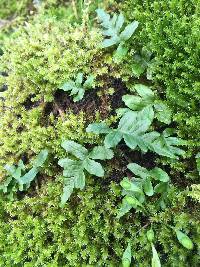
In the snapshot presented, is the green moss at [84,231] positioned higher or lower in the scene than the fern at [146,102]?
lower

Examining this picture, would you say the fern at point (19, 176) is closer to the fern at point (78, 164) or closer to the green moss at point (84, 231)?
the green moss at point (84, 231)

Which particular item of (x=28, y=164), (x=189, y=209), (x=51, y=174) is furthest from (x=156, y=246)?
(x=28, y=164)

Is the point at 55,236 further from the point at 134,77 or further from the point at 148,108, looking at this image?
the point at 134,77

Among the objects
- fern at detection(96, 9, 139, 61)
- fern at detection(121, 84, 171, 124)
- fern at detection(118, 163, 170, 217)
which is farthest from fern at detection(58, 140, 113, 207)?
fern at detection(96, 9, 139, 61)

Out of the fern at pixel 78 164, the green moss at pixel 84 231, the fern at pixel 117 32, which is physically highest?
the fern at pixel 117 32

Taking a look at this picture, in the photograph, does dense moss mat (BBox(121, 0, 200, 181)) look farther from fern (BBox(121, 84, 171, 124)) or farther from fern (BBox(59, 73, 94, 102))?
fern (BBox(59, 73, 94, 102))

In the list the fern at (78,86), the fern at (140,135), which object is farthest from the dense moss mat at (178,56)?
the fern at (78,86)

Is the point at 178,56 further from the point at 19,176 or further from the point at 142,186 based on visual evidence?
the point at 19,176

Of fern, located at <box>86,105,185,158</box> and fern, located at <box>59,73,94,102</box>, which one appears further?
fern, located at <box>59,73,94,102</box>
